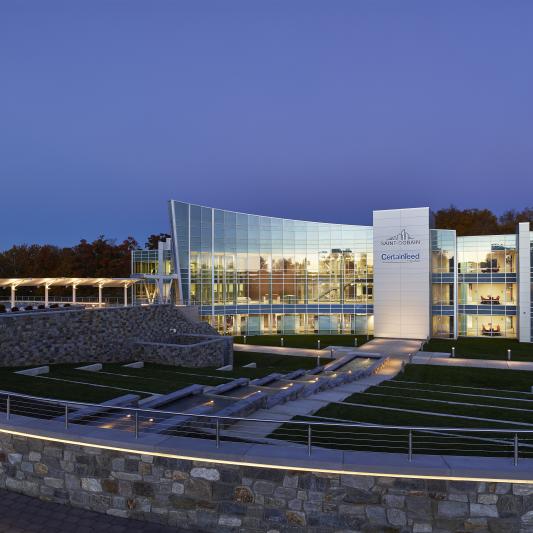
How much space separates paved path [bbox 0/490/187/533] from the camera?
7441mm

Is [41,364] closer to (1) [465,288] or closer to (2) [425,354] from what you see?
(2) [425,354]

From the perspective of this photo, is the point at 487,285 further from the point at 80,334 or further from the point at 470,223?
the point at 80,334

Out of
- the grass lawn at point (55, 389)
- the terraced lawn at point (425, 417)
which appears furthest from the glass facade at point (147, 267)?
the terraced lawn at point (425, 417)

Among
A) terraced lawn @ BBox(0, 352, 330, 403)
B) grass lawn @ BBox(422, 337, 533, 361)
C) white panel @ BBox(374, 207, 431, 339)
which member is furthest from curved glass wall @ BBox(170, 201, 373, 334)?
terraced lawn @ BBox(0, 352, 330, 403)

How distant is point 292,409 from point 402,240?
2950 centimetres

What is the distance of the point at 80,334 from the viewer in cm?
2339

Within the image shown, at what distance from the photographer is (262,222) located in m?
44.6

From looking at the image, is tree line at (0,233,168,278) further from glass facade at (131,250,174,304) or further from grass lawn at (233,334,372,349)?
grass lawn at (233,334,372,349)

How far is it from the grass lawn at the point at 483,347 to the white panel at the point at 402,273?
2488mm

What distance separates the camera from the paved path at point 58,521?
24.4 ft

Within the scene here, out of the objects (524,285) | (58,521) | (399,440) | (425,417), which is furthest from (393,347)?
(58,521)

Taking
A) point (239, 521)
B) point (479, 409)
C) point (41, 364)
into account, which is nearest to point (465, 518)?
point (239, 521)

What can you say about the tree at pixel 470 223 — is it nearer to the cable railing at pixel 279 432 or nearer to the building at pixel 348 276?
the building at pixel 348 276

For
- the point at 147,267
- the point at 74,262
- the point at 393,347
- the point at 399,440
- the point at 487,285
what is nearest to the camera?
the point at 399,440
